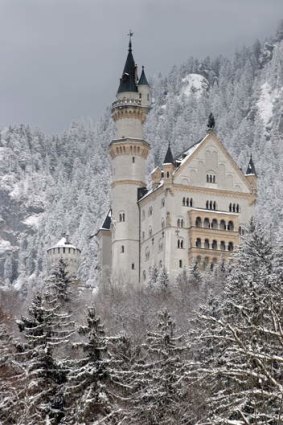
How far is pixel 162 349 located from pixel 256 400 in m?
18.0

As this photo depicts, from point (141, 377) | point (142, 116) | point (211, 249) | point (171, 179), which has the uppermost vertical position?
point (142, 116)

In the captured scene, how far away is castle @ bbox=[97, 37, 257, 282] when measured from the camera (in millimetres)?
110375

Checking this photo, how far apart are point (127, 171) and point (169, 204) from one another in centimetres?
883

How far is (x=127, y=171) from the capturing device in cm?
11762

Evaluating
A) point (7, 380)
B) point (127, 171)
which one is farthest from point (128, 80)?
point (7, 380)

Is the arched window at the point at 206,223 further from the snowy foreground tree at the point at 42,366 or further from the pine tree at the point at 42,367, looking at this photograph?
the pine tree at the point at 42,367

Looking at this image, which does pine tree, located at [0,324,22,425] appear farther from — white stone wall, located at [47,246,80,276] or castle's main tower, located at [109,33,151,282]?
white stone wall, located at [47,246,80,276]

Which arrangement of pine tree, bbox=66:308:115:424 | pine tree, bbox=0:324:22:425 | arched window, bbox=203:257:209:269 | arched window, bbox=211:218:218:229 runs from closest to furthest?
pine tree, bbox=0:324:22:425
pine tree, bbox=66:308:115:424
arched window, bbox=203:257:209:269
arched window, bbox=211:218:218:229

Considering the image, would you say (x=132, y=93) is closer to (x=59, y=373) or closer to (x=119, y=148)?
(x=119, y=148)

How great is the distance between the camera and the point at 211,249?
11000 cm

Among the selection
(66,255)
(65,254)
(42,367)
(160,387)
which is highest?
(65,254)

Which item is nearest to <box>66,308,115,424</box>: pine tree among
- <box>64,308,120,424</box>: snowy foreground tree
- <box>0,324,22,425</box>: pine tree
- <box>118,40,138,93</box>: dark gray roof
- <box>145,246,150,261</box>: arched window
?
<box>64,308,120,424</box>: snowy foreground tree

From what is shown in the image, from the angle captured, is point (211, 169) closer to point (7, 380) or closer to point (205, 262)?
point (205, 262)

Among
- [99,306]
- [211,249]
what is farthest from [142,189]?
[99,306]
